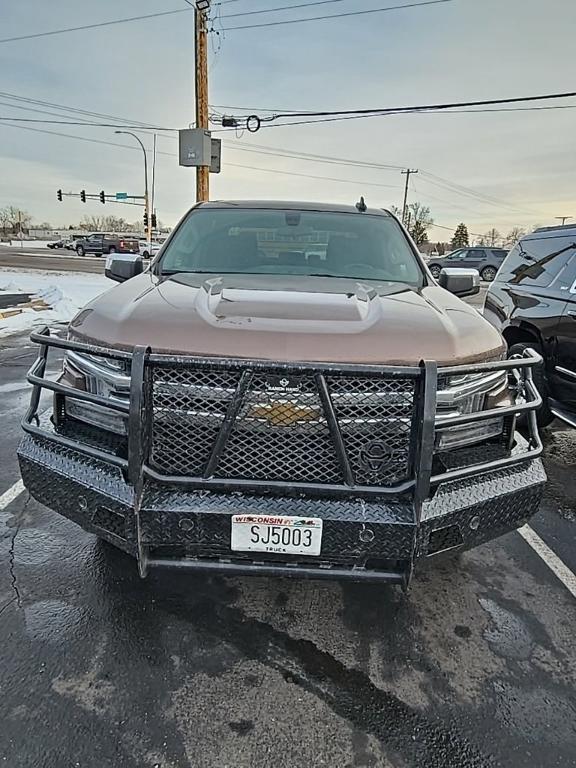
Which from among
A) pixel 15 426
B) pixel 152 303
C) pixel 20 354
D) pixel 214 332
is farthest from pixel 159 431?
pixel 20 354

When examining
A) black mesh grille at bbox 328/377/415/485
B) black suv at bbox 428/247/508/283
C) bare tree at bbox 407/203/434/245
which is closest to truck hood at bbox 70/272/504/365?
black mesh grille at bbox 328/377/415/485

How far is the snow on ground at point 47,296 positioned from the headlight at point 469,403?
9.35 m

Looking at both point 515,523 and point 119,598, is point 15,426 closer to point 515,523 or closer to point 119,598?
point 119,598

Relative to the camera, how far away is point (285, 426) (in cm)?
211

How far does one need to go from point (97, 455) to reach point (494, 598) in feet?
7.07

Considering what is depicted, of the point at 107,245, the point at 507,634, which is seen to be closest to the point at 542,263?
the point at 507,634

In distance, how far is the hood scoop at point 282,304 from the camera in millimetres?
2322

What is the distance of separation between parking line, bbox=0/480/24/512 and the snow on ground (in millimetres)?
6713

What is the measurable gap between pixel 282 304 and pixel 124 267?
1973mm

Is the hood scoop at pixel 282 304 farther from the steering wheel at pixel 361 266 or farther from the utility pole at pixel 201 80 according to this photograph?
the utility pole at pixel 201 80

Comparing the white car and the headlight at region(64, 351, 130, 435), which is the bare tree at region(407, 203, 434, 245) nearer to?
the white car

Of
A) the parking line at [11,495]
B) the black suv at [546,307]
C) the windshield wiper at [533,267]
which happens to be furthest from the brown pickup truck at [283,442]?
the windshield wiper at [533,267]

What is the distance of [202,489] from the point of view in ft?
6.95

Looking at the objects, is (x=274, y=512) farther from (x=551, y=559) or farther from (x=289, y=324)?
(x=551, y=559)
